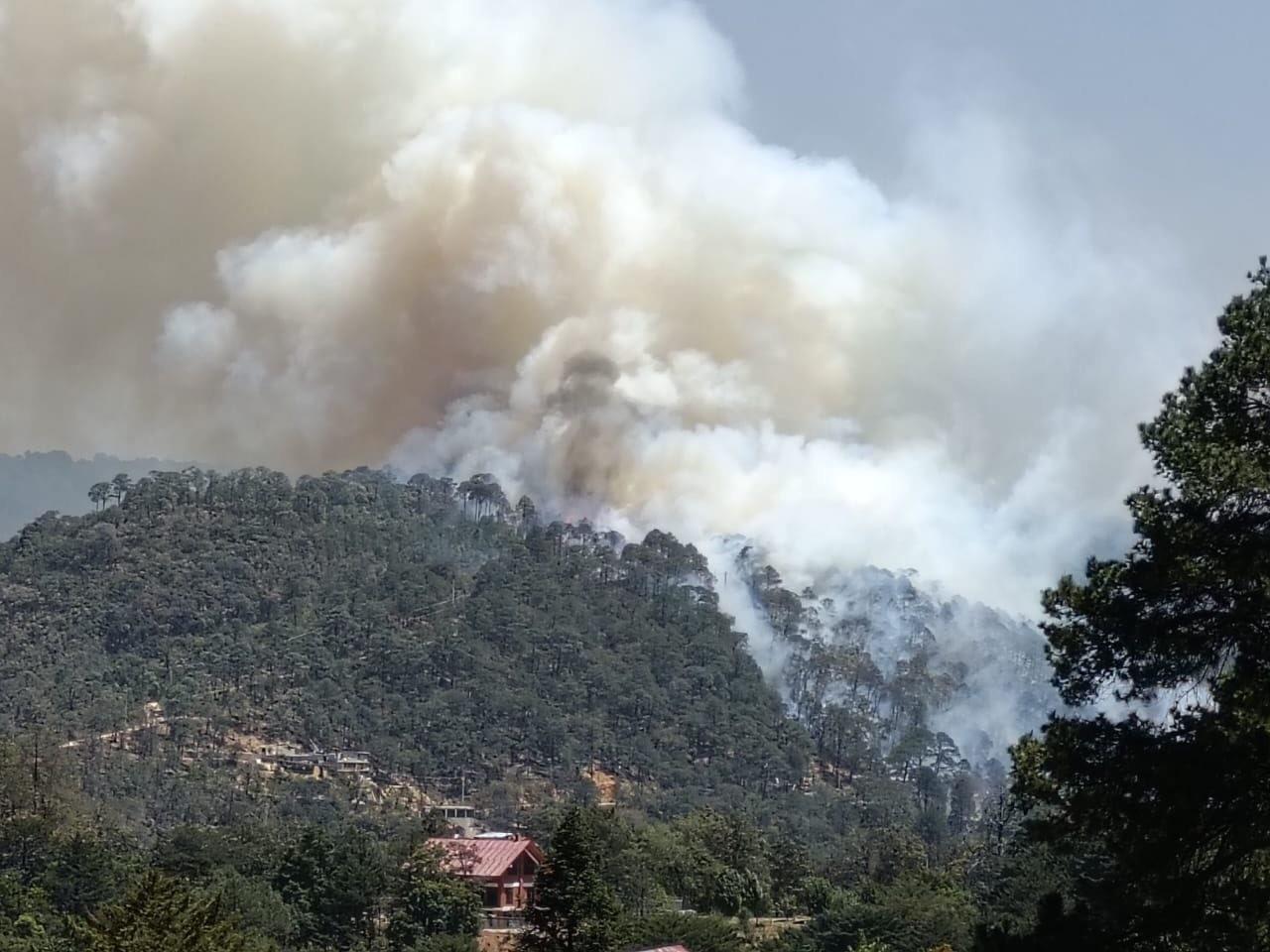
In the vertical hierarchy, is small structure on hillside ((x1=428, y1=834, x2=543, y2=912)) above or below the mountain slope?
below

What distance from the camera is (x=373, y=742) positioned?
312ft

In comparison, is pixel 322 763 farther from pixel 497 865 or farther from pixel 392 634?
pixel 497 865

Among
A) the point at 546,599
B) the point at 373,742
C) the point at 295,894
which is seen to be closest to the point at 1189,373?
the point at 295,894

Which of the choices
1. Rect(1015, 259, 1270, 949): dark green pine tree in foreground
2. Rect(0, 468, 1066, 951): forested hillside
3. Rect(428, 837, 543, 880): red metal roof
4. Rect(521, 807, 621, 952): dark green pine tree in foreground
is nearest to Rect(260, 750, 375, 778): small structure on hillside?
Rect(0, 468, 1066, 951): forested hillside

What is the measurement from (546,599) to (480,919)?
54.4 meters

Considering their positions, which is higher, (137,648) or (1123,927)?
(137,648)

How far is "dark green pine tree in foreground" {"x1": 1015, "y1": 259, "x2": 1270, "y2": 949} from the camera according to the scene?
14.0 m

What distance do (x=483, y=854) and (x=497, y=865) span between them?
3.38 feet

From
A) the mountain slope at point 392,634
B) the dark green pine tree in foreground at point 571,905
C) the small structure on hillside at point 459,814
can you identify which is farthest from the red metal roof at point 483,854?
the mountain slope at point 392,634

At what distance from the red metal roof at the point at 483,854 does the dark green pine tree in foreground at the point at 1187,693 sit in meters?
44.2

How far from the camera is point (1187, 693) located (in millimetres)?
15219

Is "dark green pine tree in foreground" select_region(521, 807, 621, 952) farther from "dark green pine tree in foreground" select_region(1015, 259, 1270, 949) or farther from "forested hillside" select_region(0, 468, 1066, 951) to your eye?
"forested hillside" select_region(0, 468, 1066, 951)

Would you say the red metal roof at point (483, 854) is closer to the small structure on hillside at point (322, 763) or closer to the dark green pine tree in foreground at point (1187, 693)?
the small structure on hillside at point (322, 763)

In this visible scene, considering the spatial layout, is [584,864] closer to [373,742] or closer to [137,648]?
[373,742]
